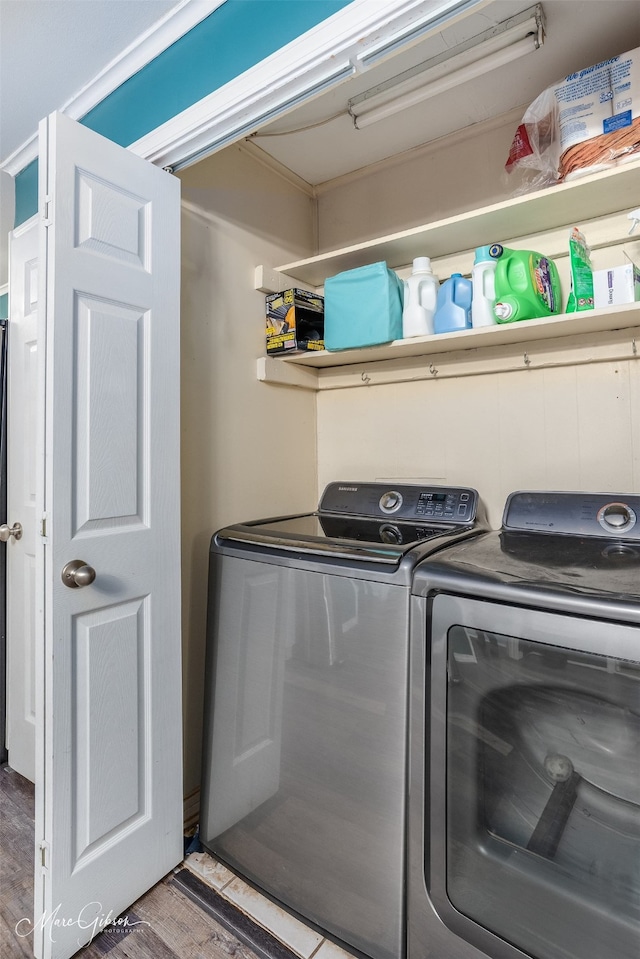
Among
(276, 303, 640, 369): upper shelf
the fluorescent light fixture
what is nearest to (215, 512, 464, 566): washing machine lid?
(276, 303, 640, 369): upper shelf

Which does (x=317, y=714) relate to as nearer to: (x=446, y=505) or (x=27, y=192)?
(x=446, y=505)

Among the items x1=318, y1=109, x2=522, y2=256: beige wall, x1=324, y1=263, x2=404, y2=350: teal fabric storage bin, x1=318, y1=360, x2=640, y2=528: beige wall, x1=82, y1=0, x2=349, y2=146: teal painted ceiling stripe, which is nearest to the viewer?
x1=82, y1=0, x2=349, y2=146: teal painted ceiling stripe

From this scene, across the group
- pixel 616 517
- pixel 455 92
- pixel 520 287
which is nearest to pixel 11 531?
pixel 520 287

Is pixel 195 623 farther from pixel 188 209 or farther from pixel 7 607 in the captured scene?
pixel 188 209

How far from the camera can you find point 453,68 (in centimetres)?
155

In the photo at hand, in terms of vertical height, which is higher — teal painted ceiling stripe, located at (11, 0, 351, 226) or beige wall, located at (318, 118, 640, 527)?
teal painted ceiling stripe, located at (11, 0, 351, 226)

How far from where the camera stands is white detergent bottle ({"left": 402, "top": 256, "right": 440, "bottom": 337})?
169 centimetres

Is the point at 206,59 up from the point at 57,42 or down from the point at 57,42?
down

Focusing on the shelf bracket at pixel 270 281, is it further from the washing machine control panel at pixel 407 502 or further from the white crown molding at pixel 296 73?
the washing machine control panel at pixel 407 502

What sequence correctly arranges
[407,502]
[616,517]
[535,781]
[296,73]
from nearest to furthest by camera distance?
[535,781], [296,73], [616,517], [407,502]

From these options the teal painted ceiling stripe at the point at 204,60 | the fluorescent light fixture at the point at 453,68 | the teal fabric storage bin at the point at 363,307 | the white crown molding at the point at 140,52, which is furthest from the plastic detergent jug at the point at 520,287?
the white crown molding at the point at 140,52

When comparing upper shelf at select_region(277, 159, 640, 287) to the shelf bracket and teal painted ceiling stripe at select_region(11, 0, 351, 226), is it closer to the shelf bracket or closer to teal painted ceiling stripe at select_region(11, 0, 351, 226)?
the shelf bracket

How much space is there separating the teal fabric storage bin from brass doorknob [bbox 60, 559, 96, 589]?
44.6 inches

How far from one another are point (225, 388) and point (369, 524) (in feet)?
2.40
